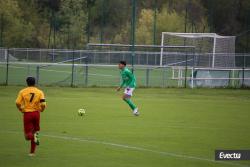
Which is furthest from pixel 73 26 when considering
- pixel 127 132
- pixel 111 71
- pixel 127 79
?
pixel 127 132

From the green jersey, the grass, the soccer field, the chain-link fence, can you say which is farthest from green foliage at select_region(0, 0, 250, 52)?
the green jersey

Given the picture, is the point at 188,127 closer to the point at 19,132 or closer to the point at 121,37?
the point at 19,132

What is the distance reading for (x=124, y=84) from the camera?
85.8 ft

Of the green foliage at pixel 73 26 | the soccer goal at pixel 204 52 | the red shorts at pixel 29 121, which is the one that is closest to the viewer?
the red shorts at pixel 29 121

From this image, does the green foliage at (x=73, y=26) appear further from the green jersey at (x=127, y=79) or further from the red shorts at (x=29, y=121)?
the red shorts at (x=29, y=121)

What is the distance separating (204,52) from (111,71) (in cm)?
1143

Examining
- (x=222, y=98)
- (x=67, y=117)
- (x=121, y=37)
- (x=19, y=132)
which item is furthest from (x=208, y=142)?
(x=121, y=37)

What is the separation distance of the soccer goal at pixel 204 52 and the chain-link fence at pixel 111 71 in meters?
0.20

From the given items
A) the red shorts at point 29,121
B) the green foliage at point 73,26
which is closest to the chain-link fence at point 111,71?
the green foliage at point 73,26

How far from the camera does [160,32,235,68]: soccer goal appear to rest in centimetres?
4754

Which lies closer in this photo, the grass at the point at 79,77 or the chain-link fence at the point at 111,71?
the chain-link fence at the point at 111,71

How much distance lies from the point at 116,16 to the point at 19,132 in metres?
56.5

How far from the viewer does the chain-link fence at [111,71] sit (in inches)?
1709

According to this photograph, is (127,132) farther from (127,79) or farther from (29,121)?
(127,79)
